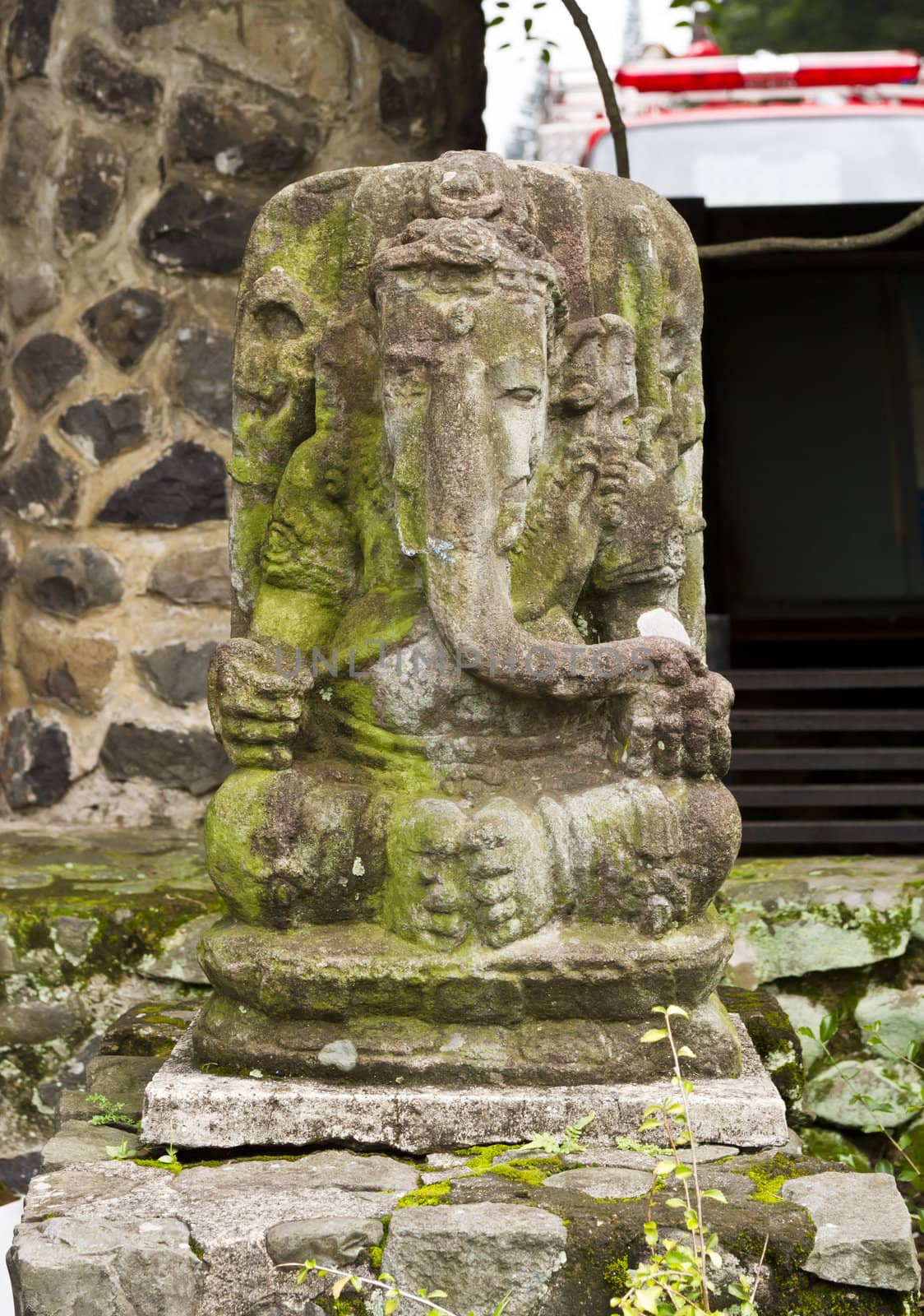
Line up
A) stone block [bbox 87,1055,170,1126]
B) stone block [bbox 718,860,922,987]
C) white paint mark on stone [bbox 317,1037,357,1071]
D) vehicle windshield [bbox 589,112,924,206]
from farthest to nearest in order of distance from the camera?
vehicle windshield [bbox 589,112,924,206] → stone block [bbox 718,860,922,987] → stone block [bbox 87,1055,170,1126] → white paint mark on stone [bbox 317,1037,357,1071]

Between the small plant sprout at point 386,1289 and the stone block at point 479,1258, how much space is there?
0.4 inches

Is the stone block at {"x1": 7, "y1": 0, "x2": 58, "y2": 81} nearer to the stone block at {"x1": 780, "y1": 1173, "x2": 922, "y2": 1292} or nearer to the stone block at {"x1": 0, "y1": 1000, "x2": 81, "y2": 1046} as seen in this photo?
the stone block at {"x1": 0, "y1": 1000, "x2": 81, "y2": 1046}

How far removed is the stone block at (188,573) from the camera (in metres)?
→ 4.62

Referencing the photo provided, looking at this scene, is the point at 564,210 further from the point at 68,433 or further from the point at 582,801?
the point at 68,433

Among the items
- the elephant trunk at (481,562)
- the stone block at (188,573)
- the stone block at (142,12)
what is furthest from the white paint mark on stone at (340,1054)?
the stone block at (142,12)

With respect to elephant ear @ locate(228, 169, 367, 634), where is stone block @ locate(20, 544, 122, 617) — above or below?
below

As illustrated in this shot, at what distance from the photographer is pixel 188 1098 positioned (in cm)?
253

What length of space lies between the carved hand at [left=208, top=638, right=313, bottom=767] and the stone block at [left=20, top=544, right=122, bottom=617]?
197 centimetres

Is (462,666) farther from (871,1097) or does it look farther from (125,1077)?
(871,1097)

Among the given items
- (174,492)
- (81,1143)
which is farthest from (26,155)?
(81,1143)

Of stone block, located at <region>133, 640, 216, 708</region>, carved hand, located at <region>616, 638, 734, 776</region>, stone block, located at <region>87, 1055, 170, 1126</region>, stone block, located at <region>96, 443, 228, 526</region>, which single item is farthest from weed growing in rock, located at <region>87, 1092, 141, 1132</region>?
stone block, located at <region>96, 443, 228, 526</region>

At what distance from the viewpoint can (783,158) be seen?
544 centimetres

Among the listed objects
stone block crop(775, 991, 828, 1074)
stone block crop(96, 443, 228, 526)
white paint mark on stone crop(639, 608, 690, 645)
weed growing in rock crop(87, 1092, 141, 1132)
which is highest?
stone block crop(96, 443, 228, 526)

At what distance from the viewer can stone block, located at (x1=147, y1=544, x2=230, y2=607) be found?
4621 millimetres
